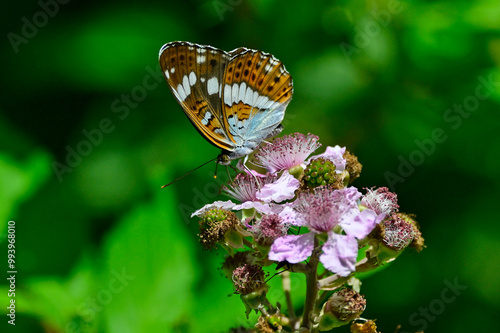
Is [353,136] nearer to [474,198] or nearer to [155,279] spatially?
[474,198]

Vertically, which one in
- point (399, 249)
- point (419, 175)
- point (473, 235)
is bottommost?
point (399, 249)

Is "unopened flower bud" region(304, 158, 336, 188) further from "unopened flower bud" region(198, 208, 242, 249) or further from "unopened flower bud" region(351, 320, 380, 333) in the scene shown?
"unopened flower bud" region(351, 320, 380, 333)

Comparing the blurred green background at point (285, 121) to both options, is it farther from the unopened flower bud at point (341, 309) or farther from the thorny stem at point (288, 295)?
the unopened flower bud at point (341, 309)

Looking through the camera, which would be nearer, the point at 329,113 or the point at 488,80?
the point at 488,80

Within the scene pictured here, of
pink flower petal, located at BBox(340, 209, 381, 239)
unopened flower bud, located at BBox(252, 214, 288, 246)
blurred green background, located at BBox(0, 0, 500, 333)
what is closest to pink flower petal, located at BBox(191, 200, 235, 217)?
unopened flower bud, located at BBox(252, 214, 288, 246)

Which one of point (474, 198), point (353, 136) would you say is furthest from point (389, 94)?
point (474, 198)

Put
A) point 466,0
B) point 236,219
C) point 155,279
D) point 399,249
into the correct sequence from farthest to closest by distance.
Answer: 1. point 466,0
2. point 155,279
3. point 236,219
4. point 399,249
